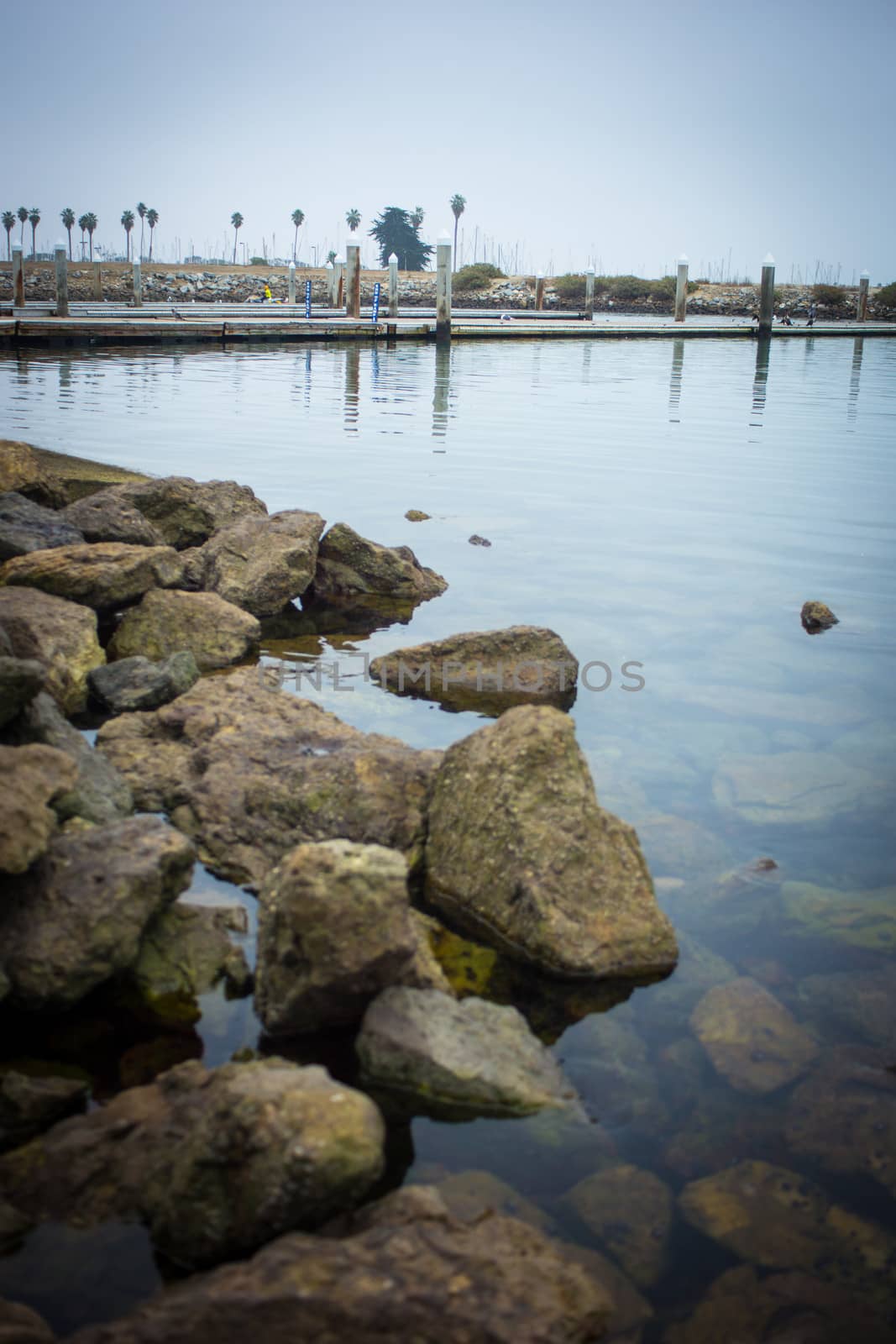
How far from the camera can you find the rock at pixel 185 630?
6547mm

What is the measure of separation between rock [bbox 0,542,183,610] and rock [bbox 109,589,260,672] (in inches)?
5.9

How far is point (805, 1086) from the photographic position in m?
3.25

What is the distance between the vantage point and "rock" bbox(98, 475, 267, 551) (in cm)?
876

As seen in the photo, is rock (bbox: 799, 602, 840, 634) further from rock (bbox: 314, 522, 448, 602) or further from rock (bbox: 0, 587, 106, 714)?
rock (bbox: 0, 587, 106, 714)

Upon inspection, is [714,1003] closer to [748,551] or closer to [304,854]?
[304,854]

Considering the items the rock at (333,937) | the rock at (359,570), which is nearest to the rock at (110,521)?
the rock at (359,570)

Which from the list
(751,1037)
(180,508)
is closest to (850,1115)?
(751,1037)

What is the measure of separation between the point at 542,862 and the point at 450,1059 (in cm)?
92

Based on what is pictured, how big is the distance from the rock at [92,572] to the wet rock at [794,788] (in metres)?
3.67

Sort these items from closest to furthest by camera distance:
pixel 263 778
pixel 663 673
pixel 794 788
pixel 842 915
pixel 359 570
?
pixel 842 915 < pixel 263 778 < pixel 794 788 < pixel 663 673 < pixel 359 570

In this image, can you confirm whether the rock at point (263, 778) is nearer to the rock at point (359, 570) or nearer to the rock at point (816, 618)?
the rock at point (359, 570)

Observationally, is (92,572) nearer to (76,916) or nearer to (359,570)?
(359,570)

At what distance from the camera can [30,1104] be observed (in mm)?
2910

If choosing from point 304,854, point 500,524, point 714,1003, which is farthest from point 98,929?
point 500,524
